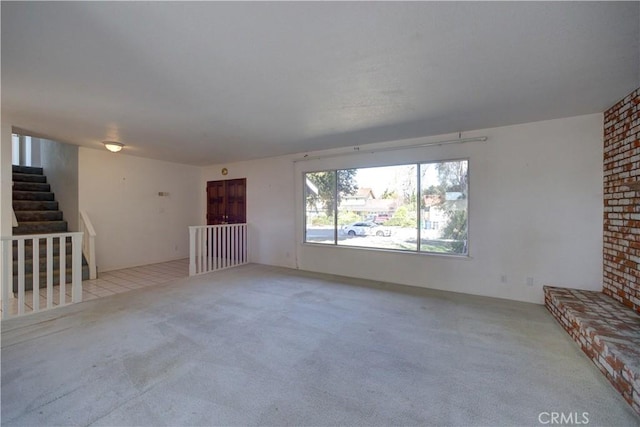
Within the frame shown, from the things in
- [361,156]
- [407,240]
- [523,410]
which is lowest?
[523,410]

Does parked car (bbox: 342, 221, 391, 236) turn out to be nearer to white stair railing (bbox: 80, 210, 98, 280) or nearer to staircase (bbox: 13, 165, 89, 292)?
white stair railing (bbox: 80, 210, 98, 280)

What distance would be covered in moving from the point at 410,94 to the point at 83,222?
6102 mm

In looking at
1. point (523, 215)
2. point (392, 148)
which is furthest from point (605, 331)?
point (392, 148)

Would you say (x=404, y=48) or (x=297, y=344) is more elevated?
(x=404, y=48)

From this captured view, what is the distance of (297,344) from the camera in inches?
103

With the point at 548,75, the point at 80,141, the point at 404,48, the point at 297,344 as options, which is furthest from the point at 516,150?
the point at 80,141

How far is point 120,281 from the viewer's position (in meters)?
4.85

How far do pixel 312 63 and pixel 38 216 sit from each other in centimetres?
645

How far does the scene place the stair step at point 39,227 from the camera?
495 cm

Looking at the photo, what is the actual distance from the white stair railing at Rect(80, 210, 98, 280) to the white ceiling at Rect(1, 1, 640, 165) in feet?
6.48

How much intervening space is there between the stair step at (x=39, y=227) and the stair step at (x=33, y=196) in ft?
2.67

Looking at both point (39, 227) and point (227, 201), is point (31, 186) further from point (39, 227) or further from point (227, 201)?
point (227, 201)

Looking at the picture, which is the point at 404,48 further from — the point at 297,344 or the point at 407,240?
the point at 407,240

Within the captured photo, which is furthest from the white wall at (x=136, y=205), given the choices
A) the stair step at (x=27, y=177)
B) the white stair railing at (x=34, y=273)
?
the white stair railing at (x=34, y=273)
